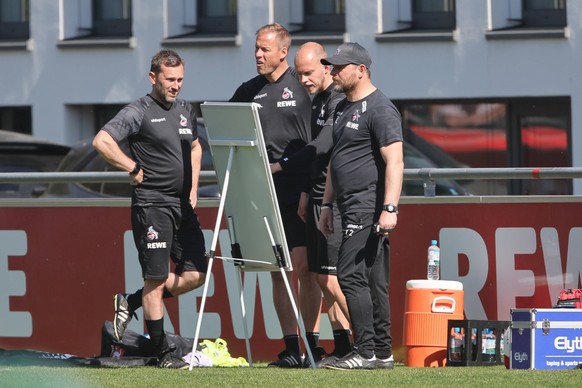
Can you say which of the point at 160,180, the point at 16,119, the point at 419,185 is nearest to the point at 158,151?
the point at 160,180

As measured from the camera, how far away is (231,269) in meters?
12.4

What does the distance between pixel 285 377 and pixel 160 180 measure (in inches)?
73.7

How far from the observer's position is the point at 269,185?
10.7 m

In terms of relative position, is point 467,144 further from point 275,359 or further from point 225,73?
point 275,359

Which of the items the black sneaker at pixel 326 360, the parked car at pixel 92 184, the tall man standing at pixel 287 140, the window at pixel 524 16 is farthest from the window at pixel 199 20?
the black sneaker at pixel 326 360

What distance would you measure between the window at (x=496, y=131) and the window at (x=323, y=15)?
208cm

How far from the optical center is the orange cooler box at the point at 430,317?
1136cm

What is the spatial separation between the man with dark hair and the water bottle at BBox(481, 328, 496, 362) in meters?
2.07

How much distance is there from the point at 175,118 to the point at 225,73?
1893cm

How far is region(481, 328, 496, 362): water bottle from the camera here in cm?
1117

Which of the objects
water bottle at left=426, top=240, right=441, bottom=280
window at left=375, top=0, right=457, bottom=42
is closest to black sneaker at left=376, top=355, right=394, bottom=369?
water bottle at left=426, top=240, right=441, bottom=280

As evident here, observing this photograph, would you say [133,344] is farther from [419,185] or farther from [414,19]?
[414,19]

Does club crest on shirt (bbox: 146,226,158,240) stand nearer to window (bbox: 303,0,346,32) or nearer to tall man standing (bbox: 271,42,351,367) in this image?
tall man standing (bbox: 271,42,351,367)

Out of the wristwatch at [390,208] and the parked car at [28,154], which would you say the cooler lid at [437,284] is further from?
the parked car at [28,154]
